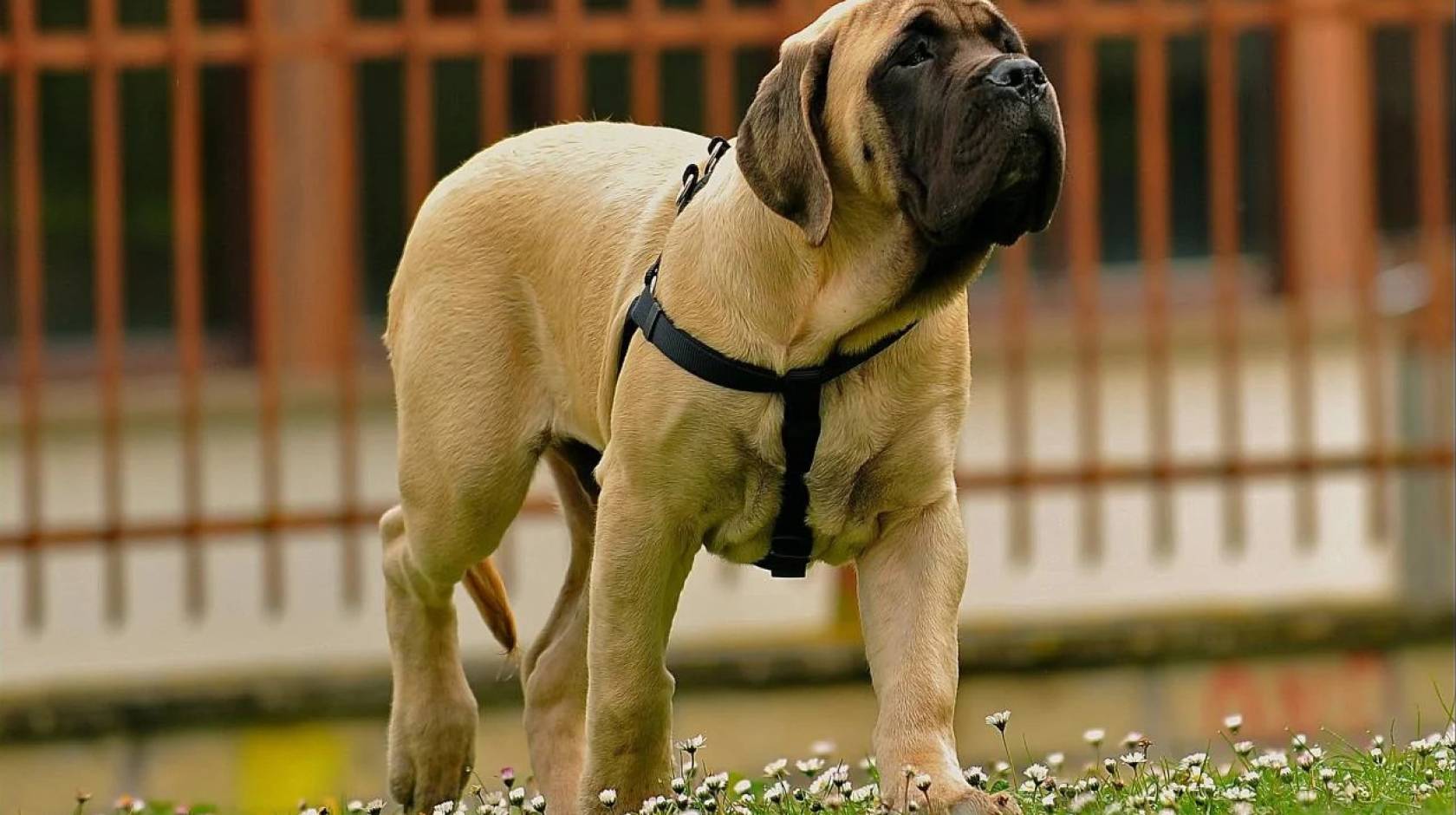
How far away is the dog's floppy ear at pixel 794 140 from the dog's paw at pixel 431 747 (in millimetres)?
1795

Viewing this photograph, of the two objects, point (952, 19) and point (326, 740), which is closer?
point (952, 19)

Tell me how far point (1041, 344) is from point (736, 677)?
7.42 feet

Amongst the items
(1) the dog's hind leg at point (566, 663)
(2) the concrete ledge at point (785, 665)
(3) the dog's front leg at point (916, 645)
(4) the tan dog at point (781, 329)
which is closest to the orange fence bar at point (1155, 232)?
(2) the concrete ledge at point (785, 665)

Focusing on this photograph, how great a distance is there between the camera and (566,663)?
539cm

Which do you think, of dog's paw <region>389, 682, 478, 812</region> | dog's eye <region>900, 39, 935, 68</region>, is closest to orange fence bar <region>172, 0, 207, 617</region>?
dog's paw <region>389, 682, 478, 812</region>

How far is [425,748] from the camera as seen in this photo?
18.1 ft

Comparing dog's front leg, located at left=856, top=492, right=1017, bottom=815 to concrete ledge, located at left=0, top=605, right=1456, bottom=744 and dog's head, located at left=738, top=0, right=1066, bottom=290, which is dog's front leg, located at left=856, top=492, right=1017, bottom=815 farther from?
concrete ledge, located at left=0, top=605, right=1456, bottom=744

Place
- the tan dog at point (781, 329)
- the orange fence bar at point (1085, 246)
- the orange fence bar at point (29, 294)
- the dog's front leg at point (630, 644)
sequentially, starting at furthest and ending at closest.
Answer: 1. the orange fence bar at point (1085, 246)
2. the orange fence bar at point (29, 294)
3. the dog's front leg at point (630, 644)
4. the tan dog at point (781, 329)

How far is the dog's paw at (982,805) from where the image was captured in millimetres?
4105

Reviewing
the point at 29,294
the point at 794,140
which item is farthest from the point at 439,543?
the point at 29,294

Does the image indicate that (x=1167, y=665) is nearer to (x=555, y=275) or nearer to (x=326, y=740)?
(x=326, y=740)

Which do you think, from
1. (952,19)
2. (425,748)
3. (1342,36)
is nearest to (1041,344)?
(1342,36)

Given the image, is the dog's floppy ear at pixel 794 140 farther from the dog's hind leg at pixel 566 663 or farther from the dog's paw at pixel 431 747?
the dog's paw at pixel 431 747

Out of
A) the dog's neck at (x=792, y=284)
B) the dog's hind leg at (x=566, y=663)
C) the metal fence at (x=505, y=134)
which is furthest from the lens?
the metal fence at (x=505, y=134)
